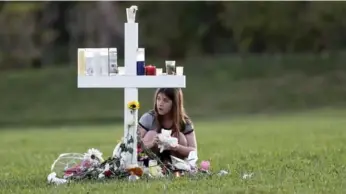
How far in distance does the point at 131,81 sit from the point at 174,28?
39027 mm

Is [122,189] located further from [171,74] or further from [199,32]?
[199,32]

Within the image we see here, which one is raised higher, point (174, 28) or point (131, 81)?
point (174, 28)

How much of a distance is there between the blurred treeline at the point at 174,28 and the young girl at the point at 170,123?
33.8 meters

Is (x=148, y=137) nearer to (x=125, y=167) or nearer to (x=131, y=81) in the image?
(x=125, y=167)

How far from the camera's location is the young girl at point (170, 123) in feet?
33.1

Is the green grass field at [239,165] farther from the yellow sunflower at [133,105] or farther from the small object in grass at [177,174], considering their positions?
the yellow sunflower at [133,105]

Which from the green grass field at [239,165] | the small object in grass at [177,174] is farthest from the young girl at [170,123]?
the green grass field at [239,165]

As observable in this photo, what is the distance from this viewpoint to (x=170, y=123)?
10297 millimetres

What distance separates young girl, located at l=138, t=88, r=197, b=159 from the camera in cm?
1009

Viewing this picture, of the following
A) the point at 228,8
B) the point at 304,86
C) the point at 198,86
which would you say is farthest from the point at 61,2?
the point at 304,86

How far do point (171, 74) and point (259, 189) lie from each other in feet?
6.31

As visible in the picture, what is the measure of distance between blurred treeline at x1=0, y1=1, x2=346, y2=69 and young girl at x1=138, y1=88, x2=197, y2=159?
33754 millimetres

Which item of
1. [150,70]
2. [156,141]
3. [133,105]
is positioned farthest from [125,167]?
[150,70]

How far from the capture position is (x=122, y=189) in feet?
28.7
